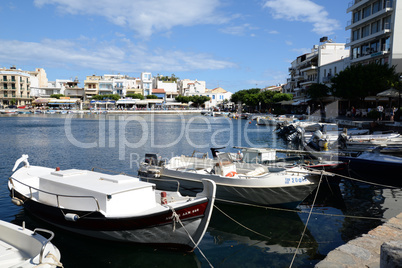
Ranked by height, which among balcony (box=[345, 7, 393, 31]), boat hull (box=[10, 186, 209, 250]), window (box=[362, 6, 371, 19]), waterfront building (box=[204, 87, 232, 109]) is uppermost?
window (box=[362, 6, 371, 19])

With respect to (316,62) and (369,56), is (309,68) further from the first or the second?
(369,56)

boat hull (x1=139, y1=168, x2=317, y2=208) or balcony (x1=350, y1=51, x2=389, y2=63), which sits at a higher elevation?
balcony (x1=350, y1=51, x2=389, y2=63)

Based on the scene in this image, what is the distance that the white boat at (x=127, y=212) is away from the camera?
849 cm

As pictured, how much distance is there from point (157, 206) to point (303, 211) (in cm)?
659

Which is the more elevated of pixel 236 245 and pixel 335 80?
pixel 335 80

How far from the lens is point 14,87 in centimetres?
11169

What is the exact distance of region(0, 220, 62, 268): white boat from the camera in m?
5.84

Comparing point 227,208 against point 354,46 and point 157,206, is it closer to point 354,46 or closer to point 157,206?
point 157,206

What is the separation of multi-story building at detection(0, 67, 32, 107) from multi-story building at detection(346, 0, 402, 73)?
10988 cm

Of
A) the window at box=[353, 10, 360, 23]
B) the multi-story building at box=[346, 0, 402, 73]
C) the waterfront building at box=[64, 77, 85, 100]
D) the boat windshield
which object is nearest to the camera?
the boat windshield

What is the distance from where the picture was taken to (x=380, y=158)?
1658cm

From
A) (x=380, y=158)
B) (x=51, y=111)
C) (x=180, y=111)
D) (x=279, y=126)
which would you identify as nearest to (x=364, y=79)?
(x=279, y=126)

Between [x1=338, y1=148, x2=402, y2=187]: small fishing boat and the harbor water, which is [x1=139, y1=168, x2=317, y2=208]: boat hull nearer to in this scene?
the harbor water

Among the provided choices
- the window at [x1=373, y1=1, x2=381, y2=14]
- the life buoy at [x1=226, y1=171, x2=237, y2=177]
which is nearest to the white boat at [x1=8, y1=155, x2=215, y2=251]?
the life buoy at [x1=226, y1=171, x2=237, y2=177]
